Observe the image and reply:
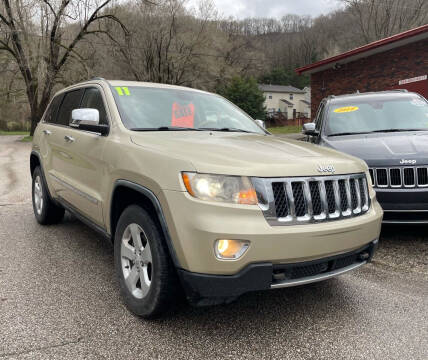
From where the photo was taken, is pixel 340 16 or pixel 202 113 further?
pixel 340 16

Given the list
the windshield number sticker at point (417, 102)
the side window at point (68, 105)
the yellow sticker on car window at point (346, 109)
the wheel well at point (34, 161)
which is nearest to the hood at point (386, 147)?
the yellow sticker on car window at point (346, 109)

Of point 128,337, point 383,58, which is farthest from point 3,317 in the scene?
point 383,58

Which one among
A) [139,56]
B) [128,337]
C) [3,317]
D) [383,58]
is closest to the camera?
[128,337]

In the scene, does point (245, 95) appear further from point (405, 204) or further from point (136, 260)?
point (136, 260)

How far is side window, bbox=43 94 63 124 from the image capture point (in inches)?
201

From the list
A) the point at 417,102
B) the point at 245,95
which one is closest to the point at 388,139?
the point at 417,102

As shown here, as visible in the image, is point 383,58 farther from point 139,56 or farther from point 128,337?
point 139,56

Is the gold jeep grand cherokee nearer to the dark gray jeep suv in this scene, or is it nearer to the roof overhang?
the dark gray jeep suv

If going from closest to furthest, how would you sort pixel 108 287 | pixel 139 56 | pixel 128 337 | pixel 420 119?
pixel 128 337 < pixel 108 287 < pixel 420 119 < pixel 139 56

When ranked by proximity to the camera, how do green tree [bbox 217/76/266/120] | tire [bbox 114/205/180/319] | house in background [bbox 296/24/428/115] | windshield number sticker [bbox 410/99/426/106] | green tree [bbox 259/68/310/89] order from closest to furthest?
1. tire [bbox 114/205/180/319]
2. windshield number sticker [bbox 410/99/426/106]
3. house in background [bbox 296/24/428/115]
4. green tree [bbox 217/76/266/120]
5. green tree [bbox 259/68/310/89]

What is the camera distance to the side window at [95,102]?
140 inches

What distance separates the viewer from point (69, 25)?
26031mm

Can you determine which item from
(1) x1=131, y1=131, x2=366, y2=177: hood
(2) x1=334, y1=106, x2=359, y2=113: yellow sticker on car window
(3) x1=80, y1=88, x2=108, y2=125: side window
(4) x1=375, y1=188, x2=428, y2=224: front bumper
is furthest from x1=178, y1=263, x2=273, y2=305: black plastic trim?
(2) x1=334, y1=106, x2=359, y2=113: yellow sticker on car window

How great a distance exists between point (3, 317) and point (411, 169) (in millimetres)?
3992
